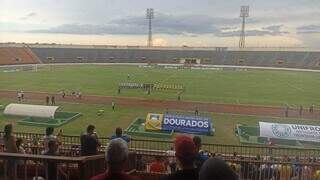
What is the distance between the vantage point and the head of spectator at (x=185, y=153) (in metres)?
3.64

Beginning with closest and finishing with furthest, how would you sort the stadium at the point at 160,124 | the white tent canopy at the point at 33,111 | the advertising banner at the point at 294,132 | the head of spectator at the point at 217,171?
the head of spectator at the point at 217,171
the stadium at the point at 160,124
the advertising banner at the point at 294,132
the white tent canopy at the point at 33,111

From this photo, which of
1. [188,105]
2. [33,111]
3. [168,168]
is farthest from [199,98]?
[168,168]

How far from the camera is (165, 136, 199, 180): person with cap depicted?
3635 millimetres

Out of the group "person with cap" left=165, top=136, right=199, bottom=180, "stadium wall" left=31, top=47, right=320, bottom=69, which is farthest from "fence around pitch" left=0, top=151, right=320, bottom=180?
"stadium wall" left=31, top=47, right=320, bottom=69

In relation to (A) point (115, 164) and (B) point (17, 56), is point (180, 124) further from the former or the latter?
(B) point (17, 56)

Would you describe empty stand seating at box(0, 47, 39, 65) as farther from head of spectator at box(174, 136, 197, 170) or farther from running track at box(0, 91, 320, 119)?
head of spectator at box(174, 136, 197, 170)

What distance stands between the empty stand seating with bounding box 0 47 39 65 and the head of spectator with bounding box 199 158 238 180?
80661 mm

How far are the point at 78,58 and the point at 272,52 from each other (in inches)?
1799

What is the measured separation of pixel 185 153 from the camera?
3.63 metres

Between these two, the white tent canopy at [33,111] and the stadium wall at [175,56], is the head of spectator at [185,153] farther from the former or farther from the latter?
the stadium wall at [175,56]

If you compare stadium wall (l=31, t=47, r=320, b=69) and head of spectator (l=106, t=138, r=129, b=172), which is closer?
head of spectator (l=106, t=138, r=129, b=172)

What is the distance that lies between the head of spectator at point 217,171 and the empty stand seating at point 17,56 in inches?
3176

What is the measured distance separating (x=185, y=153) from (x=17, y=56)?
8799cm

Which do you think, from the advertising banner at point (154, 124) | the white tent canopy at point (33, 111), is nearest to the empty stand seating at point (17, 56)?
the white tent canopy at point (33, 111)
